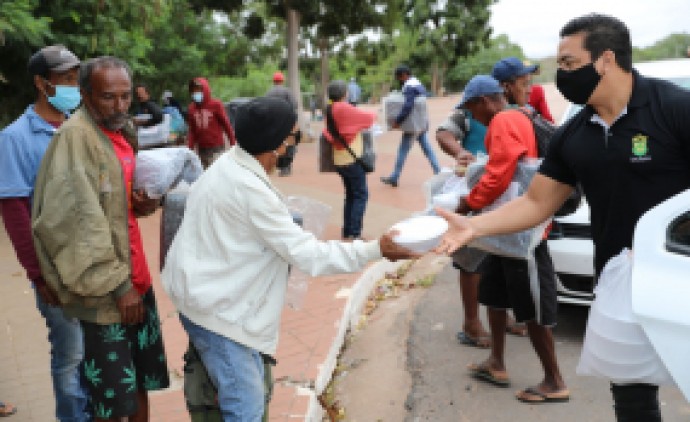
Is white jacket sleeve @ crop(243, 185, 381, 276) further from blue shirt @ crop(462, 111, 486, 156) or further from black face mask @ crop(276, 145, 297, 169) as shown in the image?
blue shirt @ crop(462, 111, 486, 156)

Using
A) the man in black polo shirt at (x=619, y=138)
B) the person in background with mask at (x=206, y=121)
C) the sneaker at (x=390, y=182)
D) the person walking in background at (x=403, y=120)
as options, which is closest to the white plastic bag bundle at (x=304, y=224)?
the man in black polo shirt at (x=619, y=138)

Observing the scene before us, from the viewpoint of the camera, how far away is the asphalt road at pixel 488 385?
364 cm

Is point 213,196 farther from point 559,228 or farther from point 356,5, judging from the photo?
point 356,5

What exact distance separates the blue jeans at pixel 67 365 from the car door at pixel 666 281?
2.40 metres

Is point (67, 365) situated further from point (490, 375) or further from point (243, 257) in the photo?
point (490, 375)

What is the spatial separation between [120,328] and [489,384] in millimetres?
2388

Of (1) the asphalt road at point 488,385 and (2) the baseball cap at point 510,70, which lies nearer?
(1) the asphalt road at point 488,385

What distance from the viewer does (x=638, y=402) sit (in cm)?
241

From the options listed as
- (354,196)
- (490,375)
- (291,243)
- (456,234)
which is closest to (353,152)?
(354,196)

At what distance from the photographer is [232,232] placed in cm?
238

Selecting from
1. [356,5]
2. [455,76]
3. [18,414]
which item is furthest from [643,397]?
[455,76]

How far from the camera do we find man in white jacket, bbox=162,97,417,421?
7.73 ft

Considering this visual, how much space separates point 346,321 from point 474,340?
95 centimetres

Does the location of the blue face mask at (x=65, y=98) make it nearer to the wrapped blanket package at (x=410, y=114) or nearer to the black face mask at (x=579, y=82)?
the black face mask at (x=579, y=82)
